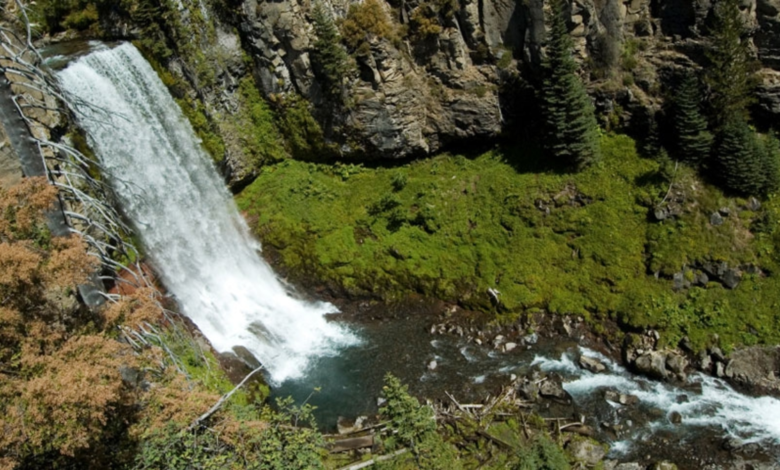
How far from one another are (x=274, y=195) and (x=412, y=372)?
1108 cm

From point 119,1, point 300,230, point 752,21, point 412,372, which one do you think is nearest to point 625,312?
point 412,372

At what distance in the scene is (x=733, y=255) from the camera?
2027 cm

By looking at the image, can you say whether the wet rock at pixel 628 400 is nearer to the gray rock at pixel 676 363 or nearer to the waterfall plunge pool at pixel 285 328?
the waterfall plunge pool at pixel 285 328

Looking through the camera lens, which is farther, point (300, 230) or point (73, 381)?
point (300, 230)

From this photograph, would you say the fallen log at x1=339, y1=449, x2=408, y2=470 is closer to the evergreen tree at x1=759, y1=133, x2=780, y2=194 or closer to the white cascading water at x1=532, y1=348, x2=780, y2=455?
the white cascading water at x1=532, y1=348, x2=780, y2=455

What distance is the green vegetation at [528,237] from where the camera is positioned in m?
20.1

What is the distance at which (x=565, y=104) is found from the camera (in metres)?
22.2

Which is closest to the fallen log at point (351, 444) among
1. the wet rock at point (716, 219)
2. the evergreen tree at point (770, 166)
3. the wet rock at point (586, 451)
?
the wet rock at point (586, 451)

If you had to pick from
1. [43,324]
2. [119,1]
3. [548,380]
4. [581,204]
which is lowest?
[548,380]

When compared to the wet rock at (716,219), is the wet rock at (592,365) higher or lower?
lower

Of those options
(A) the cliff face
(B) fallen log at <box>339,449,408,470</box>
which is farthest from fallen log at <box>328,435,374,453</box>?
(A) the cliff face

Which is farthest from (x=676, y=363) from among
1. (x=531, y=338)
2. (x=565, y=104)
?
(x=565, y=104)

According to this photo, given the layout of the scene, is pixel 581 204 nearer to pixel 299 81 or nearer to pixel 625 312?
pixel 625 312

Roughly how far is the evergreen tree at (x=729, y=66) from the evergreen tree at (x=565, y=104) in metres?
4.50
